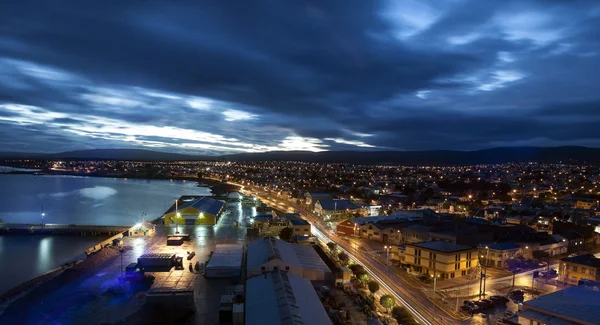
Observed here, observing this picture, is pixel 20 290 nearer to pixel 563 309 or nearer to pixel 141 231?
pixel 141 231

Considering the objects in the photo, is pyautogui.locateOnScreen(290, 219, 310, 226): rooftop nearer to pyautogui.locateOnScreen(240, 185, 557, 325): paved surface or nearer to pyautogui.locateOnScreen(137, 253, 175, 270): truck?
pyautogui.locateOnScreen(240, 185, 557, 325): paved surface

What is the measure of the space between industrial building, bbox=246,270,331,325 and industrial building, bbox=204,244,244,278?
1.28m

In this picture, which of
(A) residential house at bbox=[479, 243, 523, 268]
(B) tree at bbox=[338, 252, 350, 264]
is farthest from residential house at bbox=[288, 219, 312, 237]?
(A) residential house at bbox=[479, 243, 523, 268]

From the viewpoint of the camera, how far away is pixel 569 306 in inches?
277

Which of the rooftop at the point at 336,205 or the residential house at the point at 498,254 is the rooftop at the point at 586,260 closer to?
the residential house at the point at 498,254

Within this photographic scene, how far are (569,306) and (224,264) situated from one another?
7.71 metres

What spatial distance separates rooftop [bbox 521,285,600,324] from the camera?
21.7 feet

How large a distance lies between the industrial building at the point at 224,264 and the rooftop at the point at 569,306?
6.64m

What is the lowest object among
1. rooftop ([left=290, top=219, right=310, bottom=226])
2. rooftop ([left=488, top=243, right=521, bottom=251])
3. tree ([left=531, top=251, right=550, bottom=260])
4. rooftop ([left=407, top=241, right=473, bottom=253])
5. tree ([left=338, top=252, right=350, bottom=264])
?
tree ([left=338, top=252, right=350, bottom=264])

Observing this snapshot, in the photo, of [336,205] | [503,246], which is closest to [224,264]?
[503,246]

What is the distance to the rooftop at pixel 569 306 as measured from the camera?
6.62 metres

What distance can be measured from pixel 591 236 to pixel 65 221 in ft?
91.5

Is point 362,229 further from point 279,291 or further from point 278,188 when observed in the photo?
point 278,188

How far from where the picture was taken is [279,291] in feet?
25.0
